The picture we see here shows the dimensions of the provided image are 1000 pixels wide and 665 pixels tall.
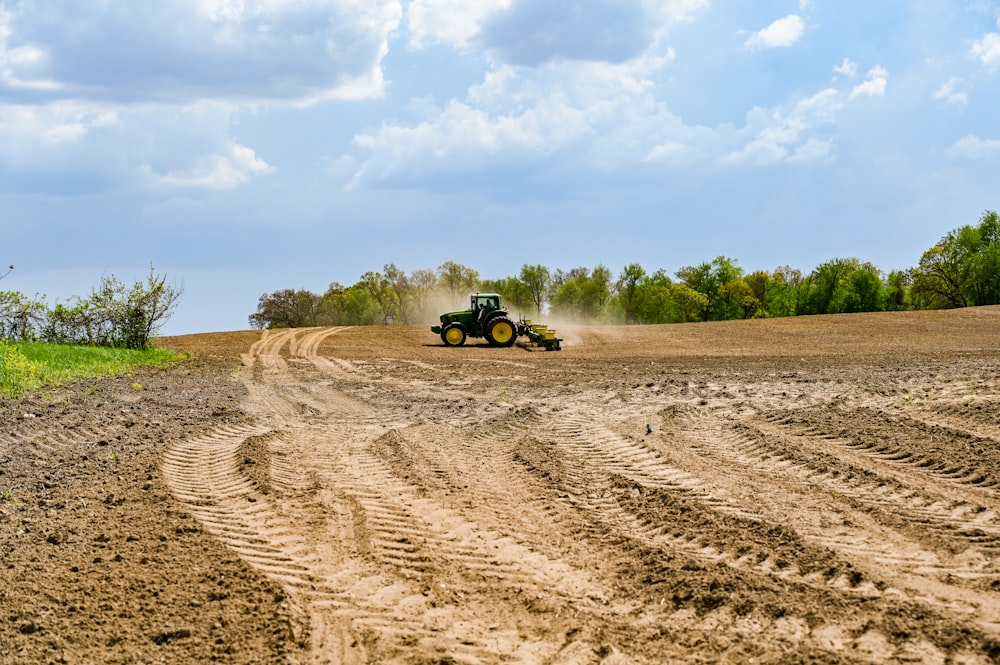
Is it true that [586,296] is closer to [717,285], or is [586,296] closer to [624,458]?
[717,285]

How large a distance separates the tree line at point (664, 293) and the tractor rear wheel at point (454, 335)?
34587 millimetres

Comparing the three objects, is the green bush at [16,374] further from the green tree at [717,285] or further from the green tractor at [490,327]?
the green tree at [717,285]

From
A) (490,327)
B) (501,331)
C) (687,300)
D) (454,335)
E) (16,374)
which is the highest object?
(687,300)

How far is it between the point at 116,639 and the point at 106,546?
1844 millimetres

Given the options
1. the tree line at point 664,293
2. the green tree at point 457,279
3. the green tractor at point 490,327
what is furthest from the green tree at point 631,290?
the green tractor at point 490,327

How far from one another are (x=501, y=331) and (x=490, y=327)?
419 millimetres

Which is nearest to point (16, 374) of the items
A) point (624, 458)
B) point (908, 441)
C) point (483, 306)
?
point (624, 458)

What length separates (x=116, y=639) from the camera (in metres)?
5.34

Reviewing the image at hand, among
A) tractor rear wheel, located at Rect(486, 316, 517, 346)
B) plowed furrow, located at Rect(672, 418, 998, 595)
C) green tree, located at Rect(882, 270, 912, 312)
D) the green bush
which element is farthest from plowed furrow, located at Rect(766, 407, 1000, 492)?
green tree, located at Rect(882, 270, 912, 312)

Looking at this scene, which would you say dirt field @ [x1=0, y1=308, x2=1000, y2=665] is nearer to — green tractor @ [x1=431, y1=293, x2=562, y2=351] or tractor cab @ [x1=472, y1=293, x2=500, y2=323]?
green tractor @ [x1=431, y1=293, x2=562, y2=351]

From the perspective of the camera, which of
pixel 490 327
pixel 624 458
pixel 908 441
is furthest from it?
pixel 490 327

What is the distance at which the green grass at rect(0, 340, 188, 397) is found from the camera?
1669 centimetres

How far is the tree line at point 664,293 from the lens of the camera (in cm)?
6700

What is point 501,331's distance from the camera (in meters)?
30.1
